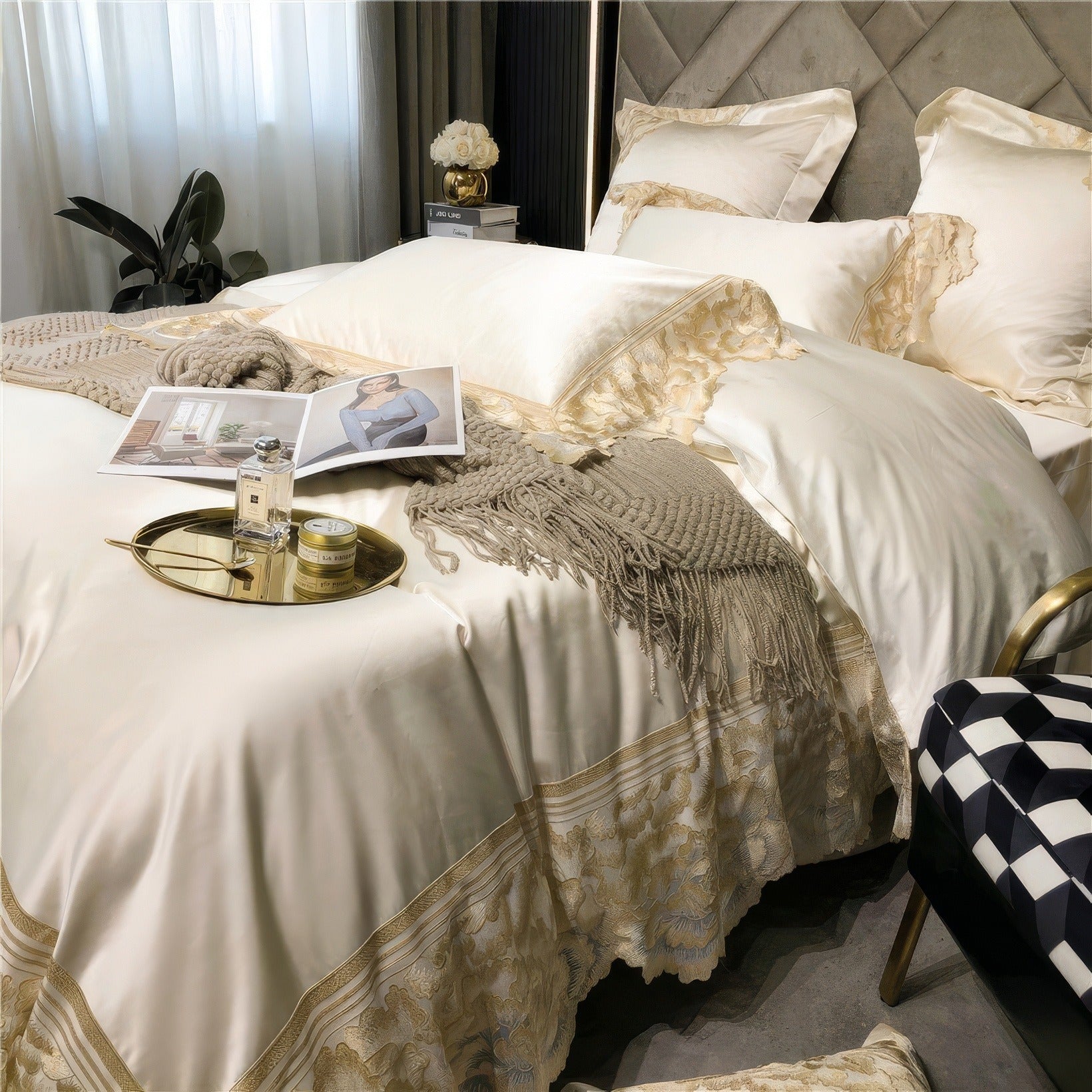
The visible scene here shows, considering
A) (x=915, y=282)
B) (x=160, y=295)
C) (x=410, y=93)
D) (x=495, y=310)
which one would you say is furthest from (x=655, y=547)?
(x=410, y=93)

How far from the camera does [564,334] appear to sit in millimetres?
1433

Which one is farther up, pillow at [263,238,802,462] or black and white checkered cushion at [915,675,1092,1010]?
pillow at [263,238,802,462]

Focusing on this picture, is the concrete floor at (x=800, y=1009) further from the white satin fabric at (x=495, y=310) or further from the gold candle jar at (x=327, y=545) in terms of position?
the white satin fabric at (x=495, y=310)

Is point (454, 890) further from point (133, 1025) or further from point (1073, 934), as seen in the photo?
point (1073, 934)

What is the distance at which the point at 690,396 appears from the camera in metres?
1.45

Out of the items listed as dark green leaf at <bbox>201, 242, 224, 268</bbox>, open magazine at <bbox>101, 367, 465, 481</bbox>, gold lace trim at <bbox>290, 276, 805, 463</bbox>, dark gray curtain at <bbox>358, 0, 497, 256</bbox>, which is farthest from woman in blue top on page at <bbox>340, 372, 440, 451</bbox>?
dark gray curtain at <bbox>358, 0, 497, 256</bbox>

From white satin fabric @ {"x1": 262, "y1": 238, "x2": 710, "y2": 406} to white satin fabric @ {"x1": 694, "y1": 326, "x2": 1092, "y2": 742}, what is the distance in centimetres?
21

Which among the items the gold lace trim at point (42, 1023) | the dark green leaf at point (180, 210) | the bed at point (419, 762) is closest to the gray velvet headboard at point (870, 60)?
the bed at point (419, 762)

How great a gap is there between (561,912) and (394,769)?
0.32m

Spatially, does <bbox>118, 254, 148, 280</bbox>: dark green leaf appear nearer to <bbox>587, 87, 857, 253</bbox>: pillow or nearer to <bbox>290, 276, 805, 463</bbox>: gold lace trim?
<bbox>587, 87, 857, 253</bbox>: pillow

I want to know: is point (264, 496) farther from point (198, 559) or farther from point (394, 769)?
point (394, 769)

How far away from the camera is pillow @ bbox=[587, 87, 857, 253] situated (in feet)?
7.45

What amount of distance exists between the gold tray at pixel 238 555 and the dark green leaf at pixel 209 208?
2.25m

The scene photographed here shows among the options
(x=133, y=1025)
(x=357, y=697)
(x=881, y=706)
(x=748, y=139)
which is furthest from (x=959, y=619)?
(x=748, y=139)
